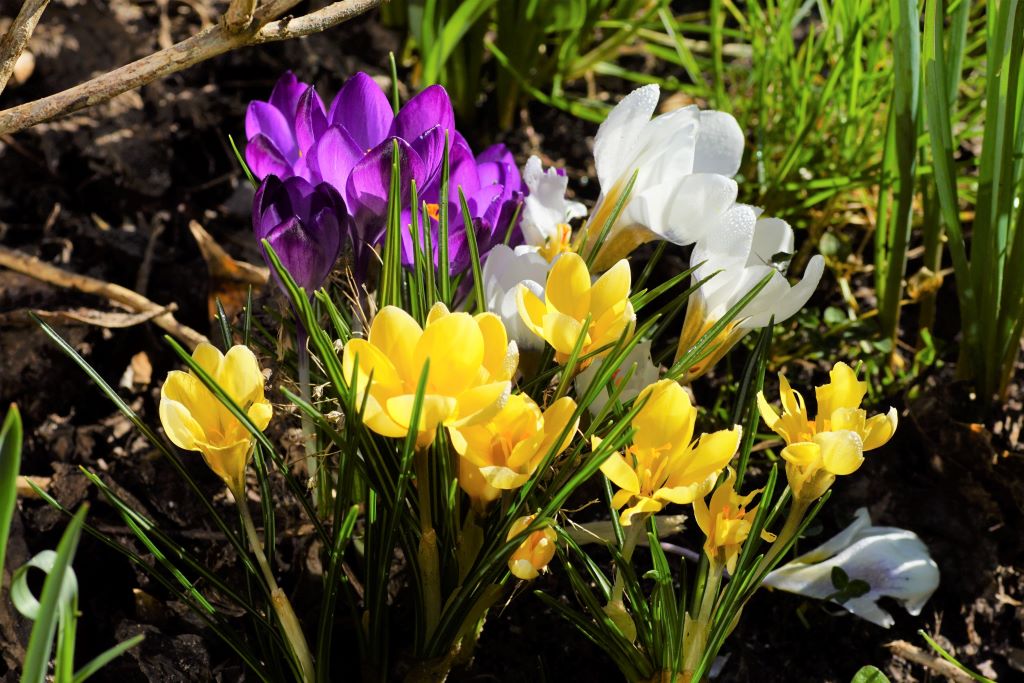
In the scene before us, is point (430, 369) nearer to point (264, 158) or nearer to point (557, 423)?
point (557, 423)

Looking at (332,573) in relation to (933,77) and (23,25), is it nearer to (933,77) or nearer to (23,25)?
(23,25)

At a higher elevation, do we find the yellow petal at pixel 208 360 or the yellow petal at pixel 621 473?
the yellow petal at pixel 208 360

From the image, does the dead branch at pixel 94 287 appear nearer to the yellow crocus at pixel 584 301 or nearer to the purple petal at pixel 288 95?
the purple petal at pixel 288 95

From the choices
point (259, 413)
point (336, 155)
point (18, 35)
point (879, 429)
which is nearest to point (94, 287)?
point (18, 35)

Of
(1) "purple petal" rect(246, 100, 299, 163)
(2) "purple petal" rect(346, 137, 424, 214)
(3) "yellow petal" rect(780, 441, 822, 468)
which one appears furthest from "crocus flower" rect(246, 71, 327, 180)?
(3) "yellow petal" rect(780, 441, 822, 468)

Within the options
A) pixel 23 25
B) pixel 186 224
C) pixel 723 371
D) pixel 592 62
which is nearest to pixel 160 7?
pixel 186 224

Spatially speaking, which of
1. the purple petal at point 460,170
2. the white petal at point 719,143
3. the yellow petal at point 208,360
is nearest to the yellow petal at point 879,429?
the white petal at point 719,143

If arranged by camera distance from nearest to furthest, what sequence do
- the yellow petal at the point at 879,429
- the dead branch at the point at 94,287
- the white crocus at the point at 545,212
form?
1. the yellow petal at the point at 879,429
2. the white crocus at the point at 545,212
3. the dead branch at the point at 94,287
